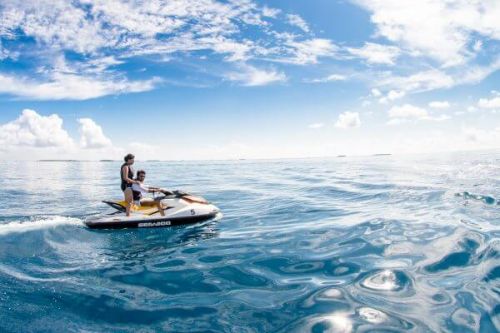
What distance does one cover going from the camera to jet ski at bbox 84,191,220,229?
44.4ft

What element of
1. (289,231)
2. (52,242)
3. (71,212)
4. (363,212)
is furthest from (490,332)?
(71,212)

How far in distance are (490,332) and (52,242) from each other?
38.1 ft

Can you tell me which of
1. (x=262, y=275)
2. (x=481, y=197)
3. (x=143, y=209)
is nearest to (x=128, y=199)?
(x=143, y=209)

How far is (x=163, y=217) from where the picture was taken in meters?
13.8

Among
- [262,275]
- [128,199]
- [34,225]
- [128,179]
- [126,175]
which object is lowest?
[262,275]

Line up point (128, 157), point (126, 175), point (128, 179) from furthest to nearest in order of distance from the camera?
point (126, 175) → point (128, 179) → point (128, 157)

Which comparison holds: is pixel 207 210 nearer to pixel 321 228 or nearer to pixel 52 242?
pixel 321 228

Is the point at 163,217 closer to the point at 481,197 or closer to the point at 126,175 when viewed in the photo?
the point at 126,175

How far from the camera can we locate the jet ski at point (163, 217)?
13.5 meters

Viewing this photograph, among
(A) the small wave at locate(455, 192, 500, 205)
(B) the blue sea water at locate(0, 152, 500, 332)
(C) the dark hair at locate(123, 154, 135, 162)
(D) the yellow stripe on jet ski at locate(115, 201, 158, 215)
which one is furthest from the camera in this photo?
(A) the small wave at locate(455, 192, 500, 205)

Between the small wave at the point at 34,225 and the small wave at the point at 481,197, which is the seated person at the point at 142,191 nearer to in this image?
the small wave at the point at 34,225

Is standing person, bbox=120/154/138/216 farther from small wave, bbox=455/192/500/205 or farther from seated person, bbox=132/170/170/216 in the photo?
small wave, bbox=455/192/500/205

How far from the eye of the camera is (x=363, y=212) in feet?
50.7

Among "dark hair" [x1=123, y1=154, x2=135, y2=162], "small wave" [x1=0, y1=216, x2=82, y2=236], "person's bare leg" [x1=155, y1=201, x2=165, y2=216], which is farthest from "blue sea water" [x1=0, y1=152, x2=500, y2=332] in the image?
"dark hair" [x1=123, y1=154, x2=135, y2=162]
